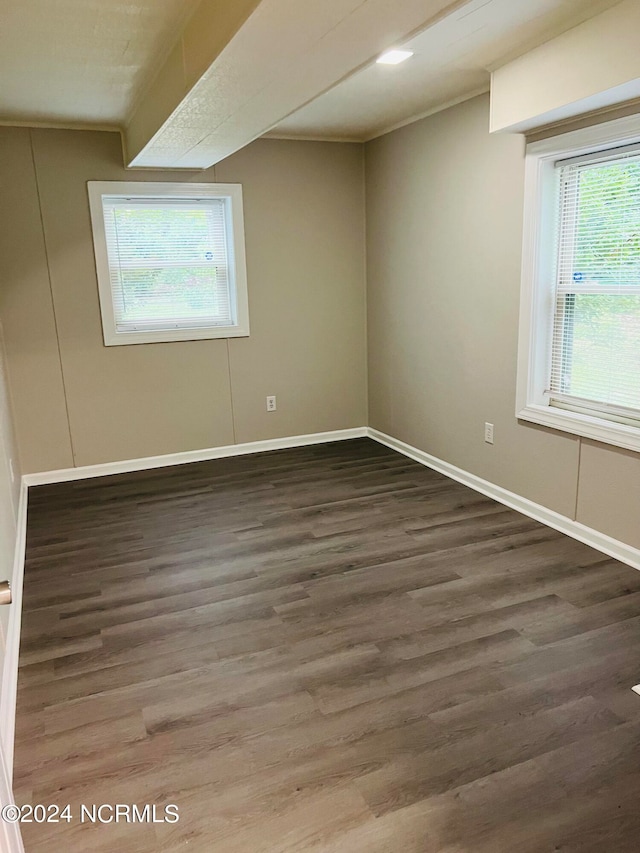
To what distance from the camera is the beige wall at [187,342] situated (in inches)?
163

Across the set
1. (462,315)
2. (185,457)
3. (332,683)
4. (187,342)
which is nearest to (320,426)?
(185,457)

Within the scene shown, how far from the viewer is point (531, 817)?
1639 millimetres

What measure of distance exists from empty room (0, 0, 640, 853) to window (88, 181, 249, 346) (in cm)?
2

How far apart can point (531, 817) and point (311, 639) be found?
1041mm

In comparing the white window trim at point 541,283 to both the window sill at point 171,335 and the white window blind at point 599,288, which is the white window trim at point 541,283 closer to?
the white window blind at point 599,288

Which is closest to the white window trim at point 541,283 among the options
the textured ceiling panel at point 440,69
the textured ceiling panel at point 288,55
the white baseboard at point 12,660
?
the textured ceiling panel at point 440,69

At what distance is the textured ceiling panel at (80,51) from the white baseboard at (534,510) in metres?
2.96

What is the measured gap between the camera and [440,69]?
10.5ft

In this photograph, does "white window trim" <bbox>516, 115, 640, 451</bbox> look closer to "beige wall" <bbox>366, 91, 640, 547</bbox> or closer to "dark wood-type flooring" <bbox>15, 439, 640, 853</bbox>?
"beige wall" <bbox>366, 91, 640, 547</bbox>

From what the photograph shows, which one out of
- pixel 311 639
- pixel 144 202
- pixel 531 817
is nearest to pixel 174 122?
pixel 144 202

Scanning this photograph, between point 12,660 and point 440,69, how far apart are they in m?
3.39

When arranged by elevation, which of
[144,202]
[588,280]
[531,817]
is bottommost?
[531,817]

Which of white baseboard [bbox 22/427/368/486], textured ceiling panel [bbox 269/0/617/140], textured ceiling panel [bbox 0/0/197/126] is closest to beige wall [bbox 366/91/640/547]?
textured ceiling panel [bbox 269/0/617/140]

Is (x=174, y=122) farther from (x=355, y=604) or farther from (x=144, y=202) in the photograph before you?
(x=355, y=604)
